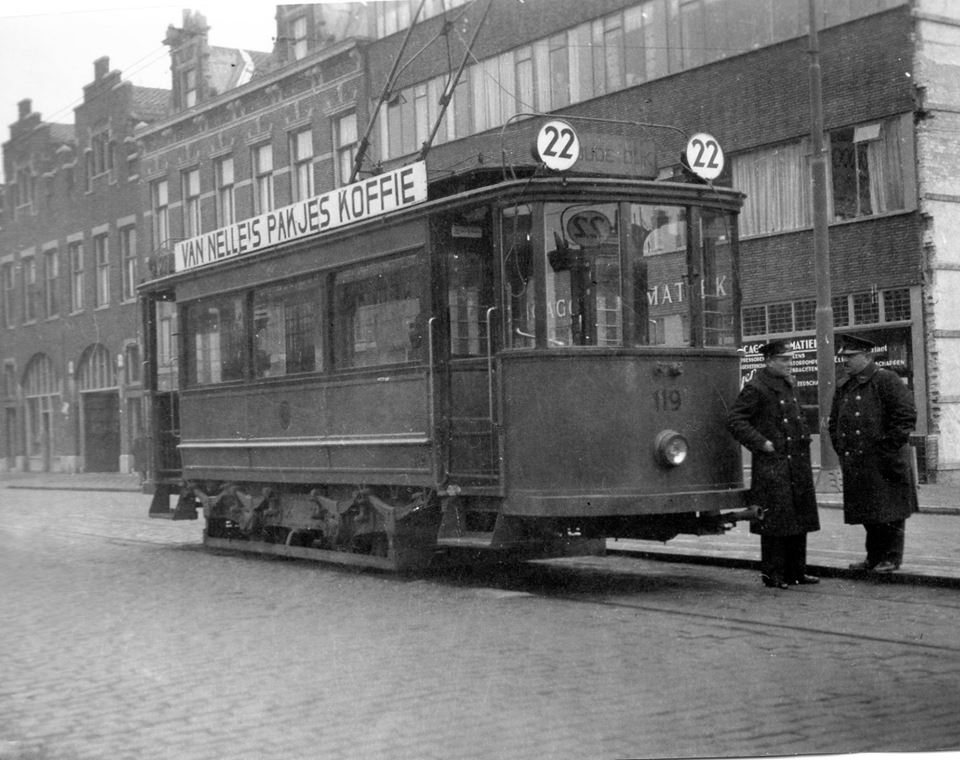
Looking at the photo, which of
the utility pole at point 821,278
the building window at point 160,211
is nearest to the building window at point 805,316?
the utility pole at point 821,278

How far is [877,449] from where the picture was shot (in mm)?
9289

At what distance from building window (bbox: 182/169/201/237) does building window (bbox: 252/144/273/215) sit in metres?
0.68

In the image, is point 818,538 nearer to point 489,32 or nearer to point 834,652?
point 834,652

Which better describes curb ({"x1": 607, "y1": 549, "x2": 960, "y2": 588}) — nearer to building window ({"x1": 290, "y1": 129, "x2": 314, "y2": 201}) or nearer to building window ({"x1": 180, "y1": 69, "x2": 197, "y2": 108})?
building window ({"x1": 290, "y1": 129, "x2": 314, "y2": 201})

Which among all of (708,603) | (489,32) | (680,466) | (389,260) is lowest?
(708,603)

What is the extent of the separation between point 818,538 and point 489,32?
37.4ft

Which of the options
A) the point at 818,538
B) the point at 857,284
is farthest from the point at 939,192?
the point at 818,538

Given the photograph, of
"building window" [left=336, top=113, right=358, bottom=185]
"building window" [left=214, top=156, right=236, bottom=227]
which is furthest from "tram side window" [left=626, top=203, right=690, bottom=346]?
"building window" [left=214, top=156, right=236, bottom=227]

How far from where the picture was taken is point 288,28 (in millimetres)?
9148

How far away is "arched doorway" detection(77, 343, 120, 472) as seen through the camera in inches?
542

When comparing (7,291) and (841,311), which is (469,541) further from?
(841,311)

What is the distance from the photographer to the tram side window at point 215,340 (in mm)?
12320

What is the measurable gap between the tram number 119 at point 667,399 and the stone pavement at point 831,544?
1664mm

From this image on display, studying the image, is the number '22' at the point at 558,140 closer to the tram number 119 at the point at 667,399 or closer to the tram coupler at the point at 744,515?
the tram number 119 at the point at 667,399
